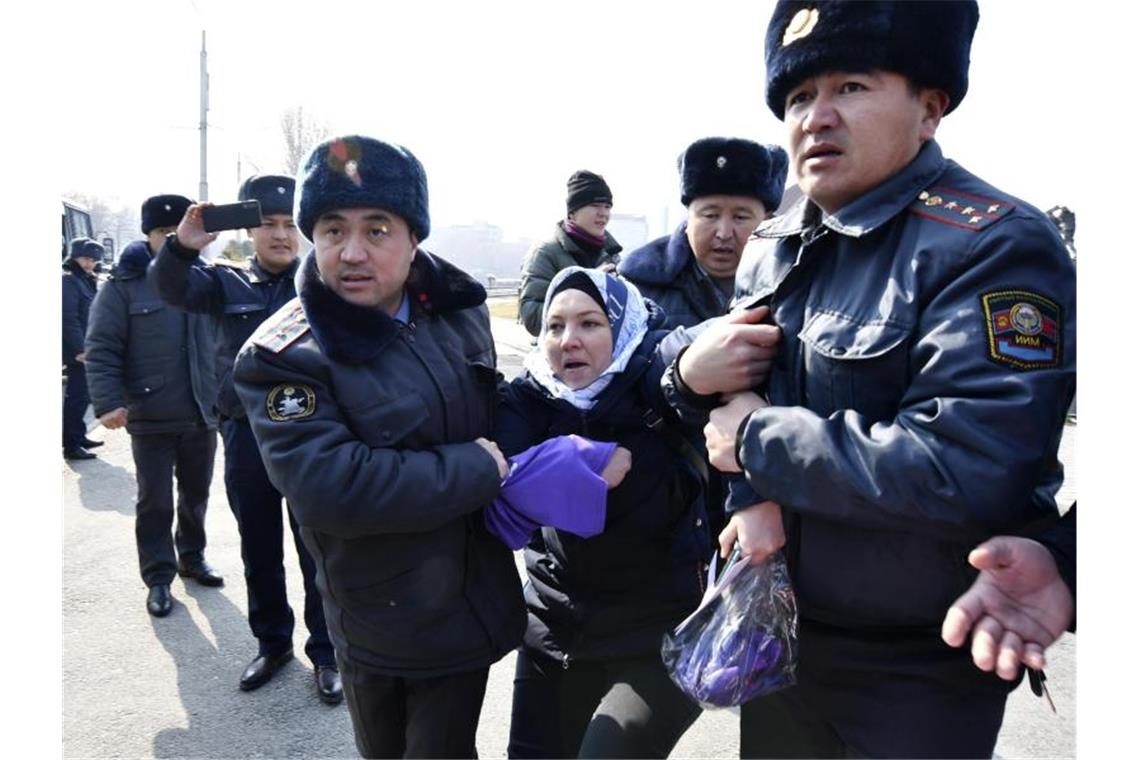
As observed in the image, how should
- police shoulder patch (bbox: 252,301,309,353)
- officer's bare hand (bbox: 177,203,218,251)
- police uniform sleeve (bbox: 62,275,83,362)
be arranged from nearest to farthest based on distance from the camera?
police shoulder patch (bbox: 252,301,309,353), officer's bare hand (bbox: 177,203,218,251), police uniform sleeve (bbox: 62,275,83,362)

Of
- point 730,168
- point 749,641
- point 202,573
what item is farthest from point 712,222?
point 202,573

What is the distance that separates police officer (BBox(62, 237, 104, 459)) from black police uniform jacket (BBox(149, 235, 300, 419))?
5.35 m

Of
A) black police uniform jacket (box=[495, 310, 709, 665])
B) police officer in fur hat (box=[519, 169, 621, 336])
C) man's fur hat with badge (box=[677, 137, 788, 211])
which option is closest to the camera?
black police uniform jacket (box=[495, 310, 709, 665])

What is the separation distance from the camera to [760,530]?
1.52 metres

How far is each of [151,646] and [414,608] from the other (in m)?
2.72

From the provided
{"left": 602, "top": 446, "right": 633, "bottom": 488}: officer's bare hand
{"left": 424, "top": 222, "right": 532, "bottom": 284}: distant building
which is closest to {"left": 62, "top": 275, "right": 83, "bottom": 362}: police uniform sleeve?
{"left": 602, "top": 446, "right": 633, "bottom": 488}: officer's bare hand

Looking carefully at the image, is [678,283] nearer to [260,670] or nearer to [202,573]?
[260,670]

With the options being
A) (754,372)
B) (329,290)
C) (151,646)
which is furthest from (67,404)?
(754,372)

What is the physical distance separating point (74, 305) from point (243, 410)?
6.43m

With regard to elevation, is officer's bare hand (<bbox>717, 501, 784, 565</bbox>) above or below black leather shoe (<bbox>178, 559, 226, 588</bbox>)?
above

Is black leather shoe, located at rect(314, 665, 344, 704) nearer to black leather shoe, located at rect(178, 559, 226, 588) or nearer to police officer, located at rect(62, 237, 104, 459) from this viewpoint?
black leather shoe, located at rect(178, 559, 226, 588)

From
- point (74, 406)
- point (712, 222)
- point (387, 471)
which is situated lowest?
point (74, 406)

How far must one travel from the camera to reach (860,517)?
131cm

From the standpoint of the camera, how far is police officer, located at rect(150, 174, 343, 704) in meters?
3.57
